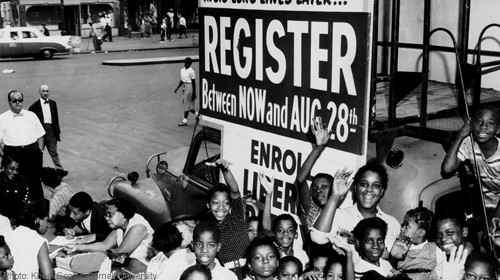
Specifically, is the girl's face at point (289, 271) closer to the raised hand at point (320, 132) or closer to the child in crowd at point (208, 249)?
the child in crowd at point (208, 249)

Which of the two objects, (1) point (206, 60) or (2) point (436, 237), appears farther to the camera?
(1) point (206, 60)

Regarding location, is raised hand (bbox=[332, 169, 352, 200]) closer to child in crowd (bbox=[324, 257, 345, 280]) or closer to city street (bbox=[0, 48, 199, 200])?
child in crowd (bbox=[324, 257, 345, 280])

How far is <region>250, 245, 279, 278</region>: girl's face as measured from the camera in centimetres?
446

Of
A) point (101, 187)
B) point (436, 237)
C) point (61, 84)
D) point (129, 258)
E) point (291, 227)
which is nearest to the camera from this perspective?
point (436, 237)

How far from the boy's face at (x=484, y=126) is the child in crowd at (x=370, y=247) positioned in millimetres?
865

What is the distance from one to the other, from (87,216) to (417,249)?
3757mm

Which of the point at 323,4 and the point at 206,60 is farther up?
the point at 323,4

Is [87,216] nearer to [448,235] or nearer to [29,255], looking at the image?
[29,255]

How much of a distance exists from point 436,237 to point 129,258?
2639mm

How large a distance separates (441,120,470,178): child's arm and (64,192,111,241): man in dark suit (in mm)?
3567

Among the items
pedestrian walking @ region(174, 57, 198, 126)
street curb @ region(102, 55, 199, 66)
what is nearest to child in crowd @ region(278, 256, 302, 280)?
pedestrian walking @ region(174, 57, 198, 126)

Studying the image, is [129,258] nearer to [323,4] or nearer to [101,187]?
[323,4]

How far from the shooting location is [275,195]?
5.56m

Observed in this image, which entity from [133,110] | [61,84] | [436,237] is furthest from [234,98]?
[61,84]
